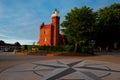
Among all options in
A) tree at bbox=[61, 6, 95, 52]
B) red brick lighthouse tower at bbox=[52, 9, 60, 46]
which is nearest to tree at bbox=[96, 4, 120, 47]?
red brick lighthouse tower at bbox=[52, 9, 60, 46]

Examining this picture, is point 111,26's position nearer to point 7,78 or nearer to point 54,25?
point 54,25

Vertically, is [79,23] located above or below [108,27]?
below

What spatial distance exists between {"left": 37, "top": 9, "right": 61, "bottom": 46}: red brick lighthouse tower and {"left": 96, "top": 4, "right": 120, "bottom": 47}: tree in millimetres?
12967

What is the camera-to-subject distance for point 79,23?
38.4 m

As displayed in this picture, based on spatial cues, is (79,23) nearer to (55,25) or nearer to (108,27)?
(108,27)

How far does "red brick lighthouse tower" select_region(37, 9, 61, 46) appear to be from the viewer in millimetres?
64637

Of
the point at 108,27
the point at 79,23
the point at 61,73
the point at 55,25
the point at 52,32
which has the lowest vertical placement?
the point at 61,73

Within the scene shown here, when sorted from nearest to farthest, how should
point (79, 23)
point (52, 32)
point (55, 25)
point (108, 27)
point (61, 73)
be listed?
point (61, 73)
point (79, 23)
point (108, 27)
point (55, 25)
point (52, 32)

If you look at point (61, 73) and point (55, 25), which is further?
point (55, 25)

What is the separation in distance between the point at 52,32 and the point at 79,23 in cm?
3071

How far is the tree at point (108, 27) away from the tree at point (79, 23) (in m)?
17.4

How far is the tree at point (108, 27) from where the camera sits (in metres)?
57.4

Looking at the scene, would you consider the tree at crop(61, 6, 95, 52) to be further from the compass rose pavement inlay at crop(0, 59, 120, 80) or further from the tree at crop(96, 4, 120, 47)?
the compass rose pavement inlay at crop(0, 59, 120, 80)


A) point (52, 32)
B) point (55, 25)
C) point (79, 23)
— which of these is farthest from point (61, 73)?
point (52, 32)
